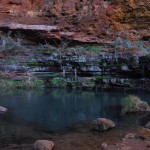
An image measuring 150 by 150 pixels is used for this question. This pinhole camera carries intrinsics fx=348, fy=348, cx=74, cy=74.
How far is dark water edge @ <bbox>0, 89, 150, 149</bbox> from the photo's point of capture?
37.6 ft

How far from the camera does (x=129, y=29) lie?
106ft

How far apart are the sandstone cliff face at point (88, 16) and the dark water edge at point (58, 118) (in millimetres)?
12689

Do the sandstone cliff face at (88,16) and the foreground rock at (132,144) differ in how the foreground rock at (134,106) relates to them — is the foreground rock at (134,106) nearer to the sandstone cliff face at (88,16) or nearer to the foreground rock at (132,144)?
the foreground rock at (132,144)

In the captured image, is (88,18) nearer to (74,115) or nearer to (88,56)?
(88,56)

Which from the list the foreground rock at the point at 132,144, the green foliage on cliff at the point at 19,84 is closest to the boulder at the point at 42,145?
the foreground rock at the point at 132,144

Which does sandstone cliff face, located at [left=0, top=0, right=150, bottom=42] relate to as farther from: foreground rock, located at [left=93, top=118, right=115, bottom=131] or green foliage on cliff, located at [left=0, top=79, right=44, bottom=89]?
foreground rock, located at [left=93, top=118, right=115, bottom=131]

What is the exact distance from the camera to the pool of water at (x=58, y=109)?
13.5m

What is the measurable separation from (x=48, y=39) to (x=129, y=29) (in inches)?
303

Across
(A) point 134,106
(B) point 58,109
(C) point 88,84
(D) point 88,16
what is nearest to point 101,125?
(A) point 134,106

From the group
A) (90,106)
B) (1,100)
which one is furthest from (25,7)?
(90,106)

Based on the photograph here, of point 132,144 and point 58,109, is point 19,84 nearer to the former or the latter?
point 58,109

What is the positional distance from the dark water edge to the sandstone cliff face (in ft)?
41.6

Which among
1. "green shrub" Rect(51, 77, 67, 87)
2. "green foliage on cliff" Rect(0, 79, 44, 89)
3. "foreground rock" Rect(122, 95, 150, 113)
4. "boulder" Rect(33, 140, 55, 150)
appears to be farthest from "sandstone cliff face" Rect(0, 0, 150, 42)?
"boulder" Rect(33, 140, 55, 150)

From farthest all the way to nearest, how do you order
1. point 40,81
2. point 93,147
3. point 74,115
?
point 40,81, point 74,115, point 93,147
